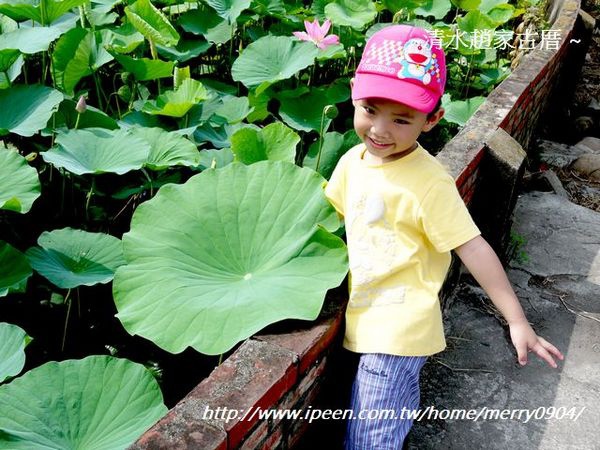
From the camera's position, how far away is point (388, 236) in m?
1.73

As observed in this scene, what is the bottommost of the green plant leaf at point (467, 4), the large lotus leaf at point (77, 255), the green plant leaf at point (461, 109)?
the green plant leaf at point (461, 109)

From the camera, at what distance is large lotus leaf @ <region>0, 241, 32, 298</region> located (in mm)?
1925

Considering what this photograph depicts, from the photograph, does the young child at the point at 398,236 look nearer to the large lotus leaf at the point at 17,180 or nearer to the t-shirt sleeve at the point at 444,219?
the t-shirt sleeve at the point at 444,219

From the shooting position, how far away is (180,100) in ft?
8.79

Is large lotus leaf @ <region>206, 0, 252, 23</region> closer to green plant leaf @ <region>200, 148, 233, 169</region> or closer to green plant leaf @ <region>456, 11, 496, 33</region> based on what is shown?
green plant leaf @ <region>200, 148, 233, 169</region>

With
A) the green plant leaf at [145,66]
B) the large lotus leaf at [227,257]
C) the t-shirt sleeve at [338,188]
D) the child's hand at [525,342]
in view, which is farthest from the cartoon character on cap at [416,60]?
the green plant leaf at [145,66]

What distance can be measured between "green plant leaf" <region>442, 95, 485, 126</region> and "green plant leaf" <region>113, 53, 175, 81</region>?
1.33m

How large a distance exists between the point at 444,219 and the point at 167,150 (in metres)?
1.09

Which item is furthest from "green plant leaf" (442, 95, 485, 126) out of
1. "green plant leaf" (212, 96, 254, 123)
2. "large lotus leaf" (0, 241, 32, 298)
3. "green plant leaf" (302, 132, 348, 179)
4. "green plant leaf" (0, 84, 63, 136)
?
"large lotus leaf" (0, 241, 32, 298)

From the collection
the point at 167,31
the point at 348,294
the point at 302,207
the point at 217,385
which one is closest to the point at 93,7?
the point at 167,31

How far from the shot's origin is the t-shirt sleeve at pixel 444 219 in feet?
5.36

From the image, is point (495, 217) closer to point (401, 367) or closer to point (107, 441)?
point (401, 367)

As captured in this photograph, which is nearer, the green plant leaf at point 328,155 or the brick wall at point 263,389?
the brick wall at point 263,389

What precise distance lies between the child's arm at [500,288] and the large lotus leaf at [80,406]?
31.6 inches
